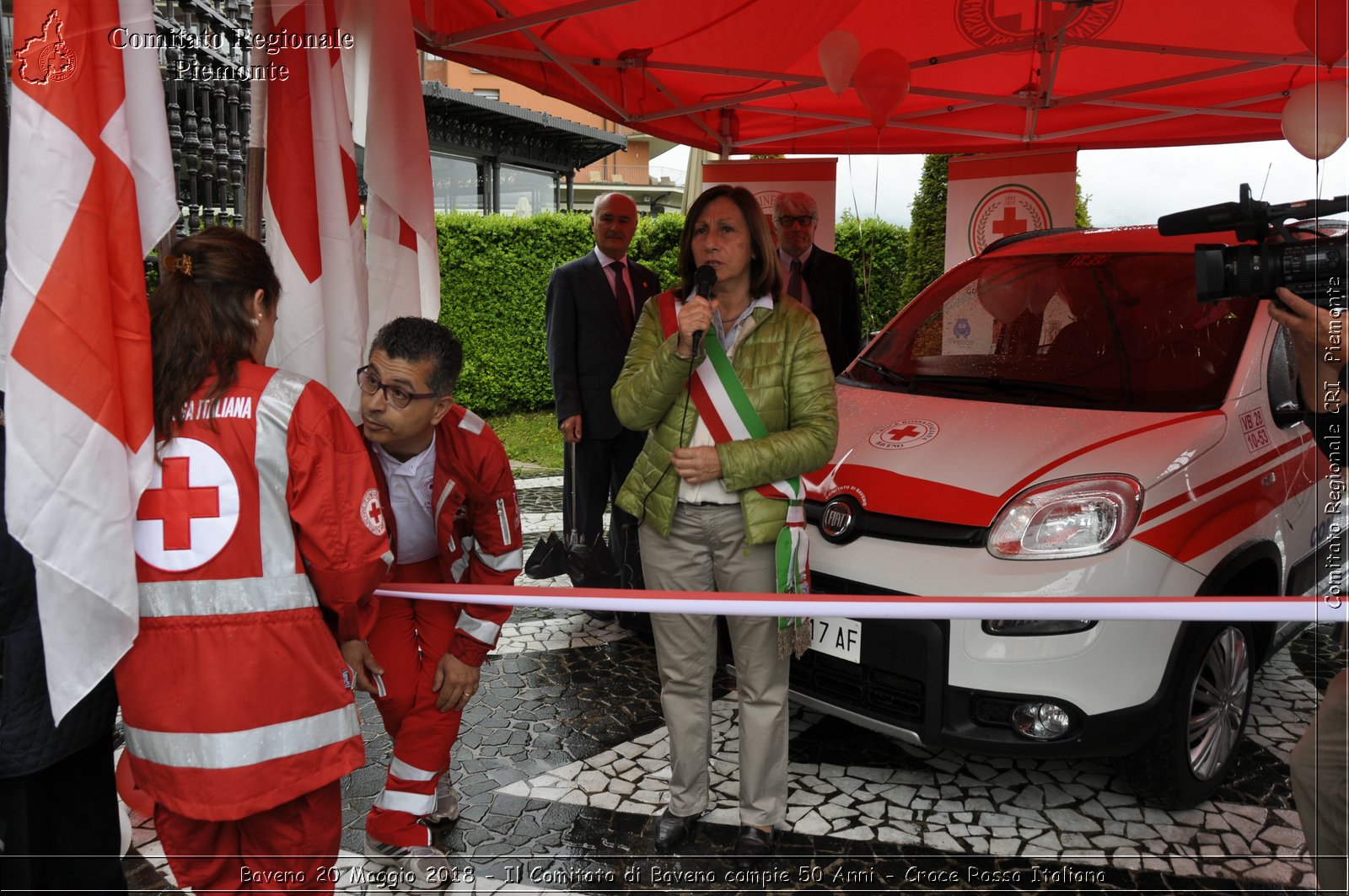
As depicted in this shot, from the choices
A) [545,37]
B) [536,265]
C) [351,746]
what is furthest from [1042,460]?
[536,265]

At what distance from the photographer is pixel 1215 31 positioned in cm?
570

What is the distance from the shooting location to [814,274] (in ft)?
19.1

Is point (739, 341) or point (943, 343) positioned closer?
point (739, 341)

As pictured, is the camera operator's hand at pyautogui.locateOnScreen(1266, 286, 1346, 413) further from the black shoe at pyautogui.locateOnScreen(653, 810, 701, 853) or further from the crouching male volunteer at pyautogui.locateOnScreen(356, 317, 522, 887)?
the black shoe at pyautogui.locateOnScreen(653, 810, 701, 853)

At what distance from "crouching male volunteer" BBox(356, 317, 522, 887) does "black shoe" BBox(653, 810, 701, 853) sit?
659mm

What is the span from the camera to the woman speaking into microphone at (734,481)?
3035 mm

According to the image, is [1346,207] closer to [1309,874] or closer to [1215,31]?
[1309,874]

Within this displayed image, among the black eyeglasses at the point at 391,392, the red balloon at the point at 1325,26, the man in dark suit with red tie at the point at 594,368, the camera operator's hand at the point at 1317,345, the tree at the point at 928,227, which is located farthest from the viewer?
the tree at the point at 928,227

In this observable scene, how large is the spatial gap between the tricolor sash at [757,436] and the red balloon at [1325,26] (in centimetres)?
165

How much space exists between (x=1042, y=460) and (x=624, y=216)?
2972 millimetres

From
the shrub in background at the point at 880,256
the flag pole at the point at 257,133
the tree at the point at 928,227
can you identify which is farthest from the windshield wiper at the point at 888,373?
the shrub in background at the point at 880,256

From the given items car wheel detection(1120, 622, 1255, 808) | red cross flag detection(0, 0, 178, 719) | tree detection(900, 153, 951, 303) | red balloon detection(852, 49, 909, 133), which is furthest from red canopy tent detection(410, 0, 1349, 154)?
tree detection(900, 153, 951, 303)

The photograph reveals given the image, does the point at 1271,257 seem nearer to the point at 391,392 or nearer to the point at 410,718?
the point at 391,392

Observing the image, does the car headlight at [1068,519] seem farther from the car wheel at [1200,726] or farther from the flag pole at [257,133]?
the flag pole at [257,133]
